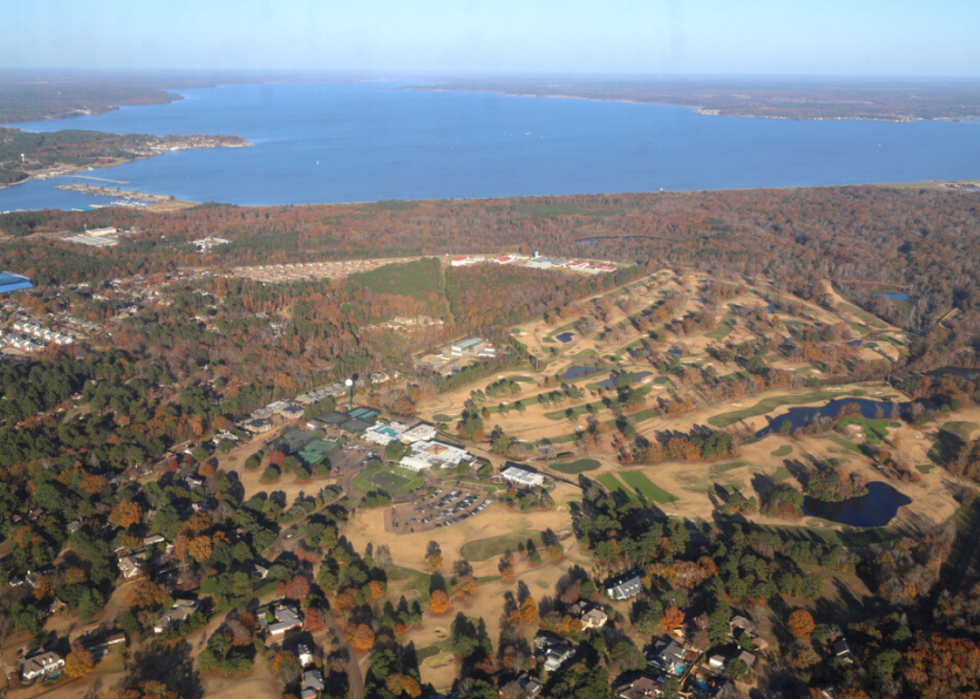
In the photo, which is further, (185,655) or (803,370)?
(803,370)

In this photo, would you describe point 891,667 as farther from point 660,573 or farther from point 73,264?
point 73,264

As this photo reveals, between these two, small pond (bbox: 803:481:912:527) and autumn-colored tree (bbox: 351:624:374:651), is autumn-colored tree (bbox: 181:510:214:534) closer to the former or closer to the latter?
autumn-colored tree (bbox: 351:624:374:651)

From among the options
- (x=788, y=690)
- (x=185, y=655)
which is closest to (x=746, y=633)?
(x=788, y=690)

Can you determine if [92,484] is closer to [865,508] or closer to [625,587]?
[625,587]

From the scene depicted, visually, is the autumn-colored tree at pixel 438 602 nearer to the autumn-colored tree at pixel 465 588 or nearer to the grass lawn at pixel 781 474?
the autumn-colored tree at pixel 465 588

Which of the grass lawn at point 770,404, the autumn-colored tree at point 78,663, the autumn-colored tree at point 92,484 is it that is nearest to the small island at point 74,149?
the autumn-colored tree at point 92,484

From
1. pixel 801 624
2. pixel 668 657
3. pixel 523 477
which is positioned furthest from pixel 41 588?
pixel 801 624
